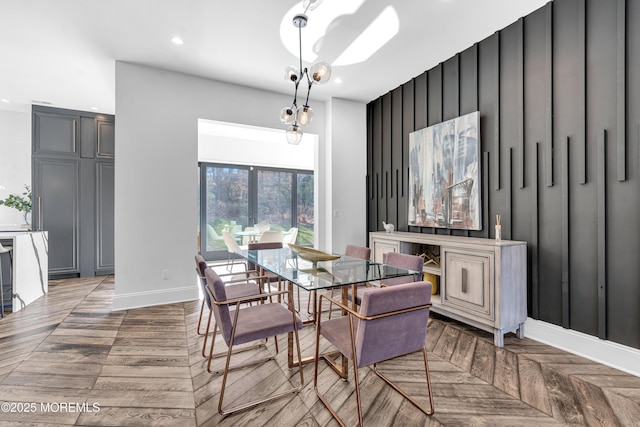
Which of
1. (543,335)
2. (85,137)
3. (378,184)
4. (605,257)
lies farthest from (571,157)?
(85,137)

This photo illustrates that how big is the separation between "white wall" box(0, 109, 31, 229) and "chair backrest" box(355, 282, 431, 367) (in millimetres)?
6605

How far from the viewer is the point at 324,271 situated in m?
2.29

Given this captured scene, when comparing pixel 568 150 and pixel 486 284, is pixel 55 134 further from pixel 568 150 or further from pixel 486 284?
pixel 568 150

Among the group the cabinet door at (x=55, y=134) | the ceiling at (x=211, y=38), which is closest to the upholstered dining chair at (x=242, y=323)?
the ceiling at (x=211, y=38)

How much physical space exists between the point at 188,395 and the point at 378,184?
381 centimetres

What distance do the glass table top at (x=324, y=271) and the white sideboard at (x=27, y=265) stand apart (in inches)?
117

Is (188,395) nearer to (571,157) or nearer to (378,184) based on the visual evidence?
(571,157)

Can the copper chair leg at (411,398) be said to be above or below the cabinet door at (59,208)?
below

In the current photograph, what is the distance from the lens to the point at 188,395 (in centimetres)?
191

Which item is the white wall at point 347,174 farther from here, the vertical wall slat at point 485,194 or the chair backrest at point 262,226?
the chair backrest at point 262,226

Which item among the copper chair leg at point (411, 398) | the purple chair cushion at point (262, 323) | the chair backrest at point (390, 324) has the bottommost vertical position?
the copper chair leg at point (411, 398)

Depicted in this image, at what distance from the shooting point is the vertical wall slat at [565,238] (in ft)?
8.16

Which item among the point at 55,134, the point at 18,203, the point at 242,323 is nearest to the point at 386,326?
the point at 242,323

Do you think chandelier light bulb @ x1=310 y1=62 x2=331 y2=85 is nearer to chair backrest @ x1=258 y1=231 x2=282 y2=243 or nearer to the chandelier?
Answer: the chandelier
